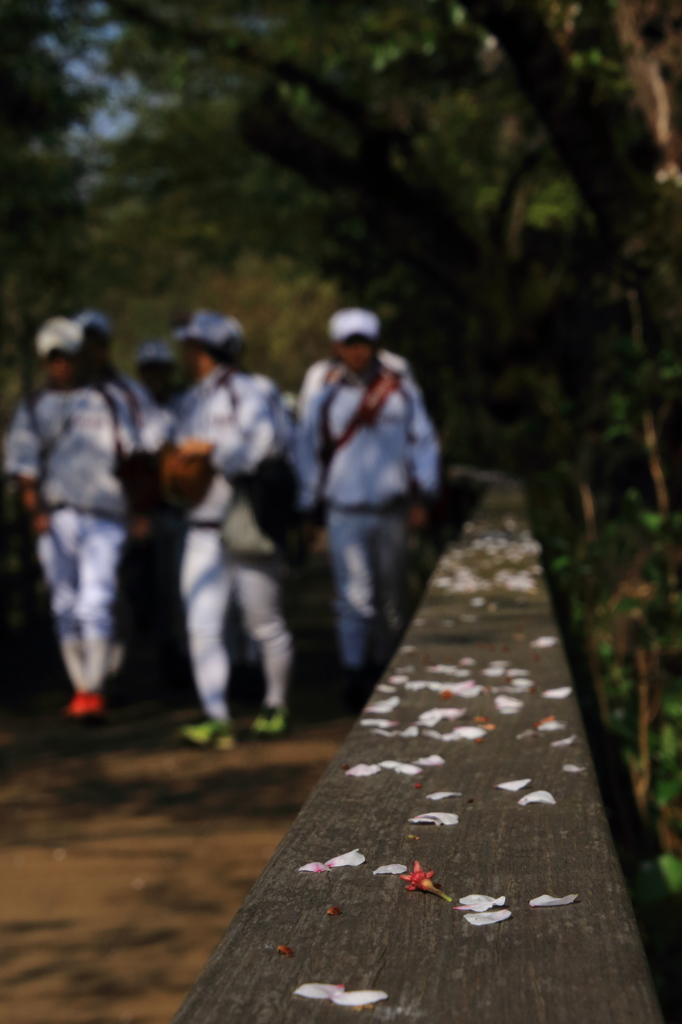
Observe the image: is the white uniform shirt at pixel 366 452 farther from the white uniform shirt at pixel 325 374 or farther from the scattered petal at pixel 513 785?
the scattered petal at pixel 513 785

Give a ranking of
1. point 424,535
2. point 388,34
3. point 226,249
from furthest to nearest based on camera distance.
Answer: point 226,249, point 424,535, point 388,34

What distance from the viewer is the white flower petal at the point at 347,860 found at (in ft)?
6.84

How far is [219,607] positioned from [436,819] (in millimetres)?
4785

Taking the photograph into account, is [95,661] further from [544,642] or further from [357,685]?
[544,642]

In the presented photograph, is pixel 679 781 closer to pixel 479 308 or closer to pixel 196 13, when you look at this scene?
pixel 479 308

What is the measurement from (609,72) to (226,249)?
65.2 feet

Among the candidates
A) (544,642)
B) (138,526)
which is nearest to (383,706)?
(544,642)

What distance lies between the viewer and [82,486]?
741 cm

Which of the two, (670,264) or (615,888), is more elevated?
(670,264)

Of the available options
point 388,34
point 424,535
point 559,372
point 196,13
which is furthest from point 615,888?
point 196,13

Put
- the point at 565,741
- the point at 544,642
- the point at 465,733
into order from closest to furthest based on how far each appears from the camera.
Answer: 1. the point at 565,741
2. the point at 465,733
3. the point at 544,642

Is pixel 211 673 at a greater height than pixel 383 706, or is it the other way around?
pixel 383 706

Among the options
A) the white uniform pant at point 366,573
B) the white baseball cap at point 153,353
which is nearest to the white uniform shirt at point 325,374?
the white uniform pant at point 366,573

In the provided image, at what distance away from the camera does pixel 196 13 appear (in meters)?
18.8
